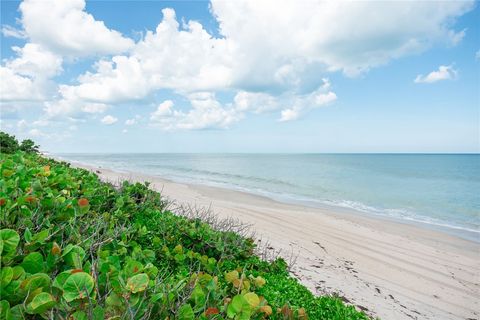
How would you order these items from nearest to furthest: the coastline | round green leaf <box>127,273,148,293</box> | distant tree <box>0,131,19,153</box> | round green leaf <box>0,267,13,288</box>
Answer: round green leaf <box>0,267,13,288</box> → round green leaf <box>127,273,148,293</box> → the coastline → distant tree <box>0,131,19,153</box>

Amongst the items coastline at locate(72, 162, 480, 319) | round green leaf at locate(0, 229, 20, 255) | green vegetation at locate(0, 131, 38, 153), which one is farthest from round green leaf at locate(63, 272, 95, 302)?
green vegetation at locate(0, 131, 38, 153)

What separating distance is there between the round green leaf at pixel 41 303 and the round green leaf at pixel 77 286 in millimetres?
64

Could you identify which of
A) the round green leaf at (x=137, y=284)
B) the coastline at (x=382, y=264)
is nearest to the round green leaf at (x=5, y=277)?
the round green leaf at (x=137, y=284)

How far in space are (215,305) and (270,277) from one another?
1919 mm

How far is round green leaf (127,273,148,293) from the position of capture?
4.65 feet

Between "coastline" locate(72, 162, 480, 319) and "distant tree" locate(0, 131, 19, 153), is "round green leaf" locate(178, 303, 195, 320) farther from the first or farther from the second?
"distant tree" locate(0, 131, 19, 153)

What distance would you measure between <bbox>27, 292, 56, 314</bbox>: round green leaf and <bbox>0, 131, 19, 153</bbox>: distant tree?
947 cm

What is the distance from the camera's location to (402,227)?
13195mm

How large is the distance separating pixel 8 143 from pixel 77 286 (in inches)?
394

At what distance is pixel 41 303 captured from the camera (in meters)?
1.16

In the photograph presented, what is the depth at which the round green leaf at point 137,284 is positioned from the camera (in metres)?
1.42

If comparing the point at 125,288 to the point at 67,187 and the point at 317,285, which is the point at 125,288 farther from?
the point at 317,285

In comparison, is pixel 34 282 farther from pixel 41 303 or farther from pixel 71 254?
pixel 71 254

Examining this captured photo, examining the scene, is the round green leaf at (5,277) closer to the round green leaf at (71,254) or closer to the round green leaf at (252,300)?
the round green leaf at (71,254)
